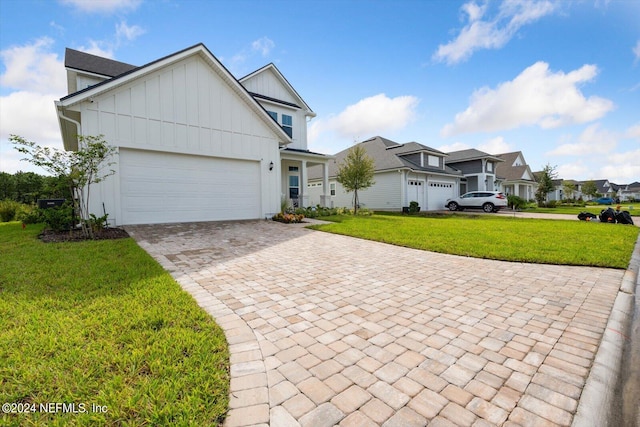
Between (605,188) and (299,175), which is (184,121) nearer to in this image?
(299,175)

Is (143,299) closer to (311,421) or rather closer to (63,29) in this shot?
(311,421)

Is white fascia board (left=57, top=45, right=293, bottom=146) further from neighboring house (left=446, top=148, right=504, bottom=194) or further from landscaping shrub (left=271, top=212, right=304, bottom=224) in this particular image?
neighboring house (left=446, top=148, right=504, bottom=194)

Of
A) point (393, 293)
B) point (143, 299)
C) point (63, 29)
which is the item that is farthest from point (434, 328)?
point (63, 29)

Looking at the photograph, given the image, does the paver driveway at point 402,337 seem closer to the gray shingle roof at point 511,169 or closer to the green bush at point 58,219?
the green bush at point 58,219

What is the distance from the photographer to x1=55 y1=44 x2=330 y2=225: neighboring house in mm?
9312

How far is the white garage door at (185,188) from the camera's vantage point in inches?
387

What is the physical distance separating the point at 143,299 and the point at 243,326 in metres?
1.50

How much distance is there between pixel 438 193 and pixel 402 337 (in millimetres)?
23982

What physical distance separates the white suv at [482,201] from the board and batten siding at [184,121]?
1757 centimetres

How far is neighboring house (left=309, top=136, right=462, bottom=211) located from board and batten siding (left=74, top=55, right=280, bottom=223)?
875 centimetres

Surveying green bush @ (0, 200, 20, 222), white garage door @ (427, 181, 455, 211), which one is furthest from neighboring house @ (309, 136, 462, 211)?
green bush @ (0, 200, 20, 222)

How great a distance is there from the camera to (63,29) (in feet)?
30.9

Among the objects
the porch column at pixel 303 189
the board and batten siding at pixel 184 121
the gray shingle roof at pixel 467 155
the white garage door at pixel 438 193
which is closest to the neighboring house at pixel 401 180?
the white garage door at pixel 438 193

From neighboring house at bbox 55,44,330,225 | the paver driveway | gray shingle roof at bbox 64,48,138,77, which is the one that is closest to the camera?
the paver driveway
